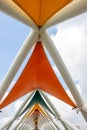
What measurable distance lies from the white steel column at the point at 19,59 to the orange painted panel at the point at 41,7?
1.81 ft

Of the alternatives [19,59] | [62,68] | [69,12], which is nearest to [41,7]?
[69,12]

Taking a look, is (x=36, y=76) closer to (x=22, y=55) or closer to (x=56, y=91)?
(x=56, y=91)

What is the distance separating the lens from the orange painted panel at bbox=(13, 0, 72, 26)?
555 centimetres

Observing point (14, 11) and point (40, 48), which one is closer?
point (14, 11)

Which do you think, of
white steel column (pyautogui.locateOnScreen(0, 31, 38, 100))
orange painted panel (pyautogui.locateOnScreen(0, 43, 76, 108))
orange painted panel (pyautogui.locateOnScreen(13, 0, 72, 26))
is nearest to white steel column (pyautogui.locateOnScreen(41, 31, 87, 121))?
white steel column (pyautogui.locateOnScreen(0, 31, 38, 100))

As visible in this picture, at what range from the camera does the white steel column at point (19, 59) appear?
678 centimetres

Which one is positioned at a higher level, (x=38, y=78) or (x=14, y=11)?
(x=38, y=78)

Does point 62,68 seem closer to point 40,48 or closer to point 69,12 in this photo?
point 40,48

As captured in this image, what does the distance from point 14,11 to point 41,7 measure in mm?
671

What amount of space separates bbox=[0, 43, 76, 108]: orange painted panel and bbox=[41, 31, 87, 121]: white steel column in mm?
927

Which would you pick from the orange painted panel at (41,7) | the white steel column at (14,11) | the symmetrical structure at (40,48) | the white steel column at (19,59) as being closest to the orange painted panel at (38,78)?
the symmetrical structure at (40,48)

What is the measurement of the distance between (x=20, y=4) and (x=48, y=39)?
157 cm

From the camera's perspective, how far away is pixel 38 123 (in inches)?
1323

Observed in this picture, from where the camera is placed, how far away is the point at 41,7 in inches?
230
